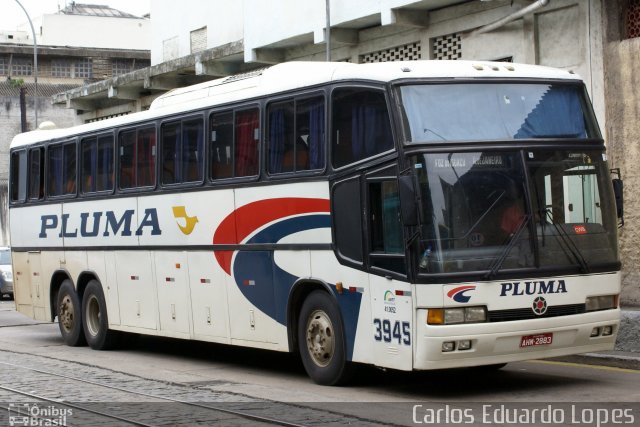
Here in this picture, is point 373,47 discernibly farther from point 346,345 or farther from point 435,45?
point 346,345

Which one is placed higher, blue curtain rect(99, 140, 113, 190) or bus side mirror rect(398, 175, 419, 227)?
blue curtain rect(99, 140, 113, 190)

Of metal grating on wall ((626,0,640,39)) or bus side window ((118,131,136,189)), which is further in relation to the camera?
metal grating on wall ((626,0,640,39))

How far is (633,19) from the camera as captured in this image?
18.2 metres

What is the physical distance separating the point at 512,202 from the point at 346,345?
2.25 meters

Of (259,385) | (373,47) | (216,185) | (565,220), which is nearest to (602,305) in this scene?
(565,220)

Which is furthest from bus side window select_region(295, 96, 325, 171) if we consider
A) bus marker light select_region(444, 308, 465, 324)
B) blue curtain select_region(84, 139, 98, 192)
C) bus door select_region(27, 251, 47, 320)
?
bus door select_region(27, 251, 47, 320)

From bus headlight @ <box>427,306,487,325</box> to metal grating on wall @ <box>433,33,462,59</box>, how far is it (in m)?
10.8

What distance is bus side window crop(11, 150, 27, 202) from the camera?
20250 mm

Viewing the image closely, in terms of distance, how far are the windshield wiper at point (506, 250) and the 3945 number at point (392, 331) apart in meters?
0.89

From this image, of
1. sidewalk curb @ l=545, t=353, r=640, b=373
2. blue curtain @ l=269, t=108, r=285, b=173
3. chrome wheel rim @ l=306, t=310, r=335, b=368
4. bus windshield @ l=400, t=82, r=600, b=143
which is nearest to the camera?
bus windshield @ l=400, t=82, r=600, b=143

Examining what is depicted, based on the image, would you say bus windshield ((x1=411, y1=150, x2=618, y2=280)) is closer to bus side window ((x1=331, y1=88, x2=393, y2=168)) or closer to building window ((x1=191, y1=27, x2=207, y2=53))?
bus side window ((x1=331, y1=88, x2=393, y2=168))

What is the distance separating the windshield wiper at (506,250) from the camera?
11.1 metres

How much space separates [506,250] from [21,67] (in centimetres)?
5051

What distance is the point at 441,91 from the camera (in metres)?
11.7
